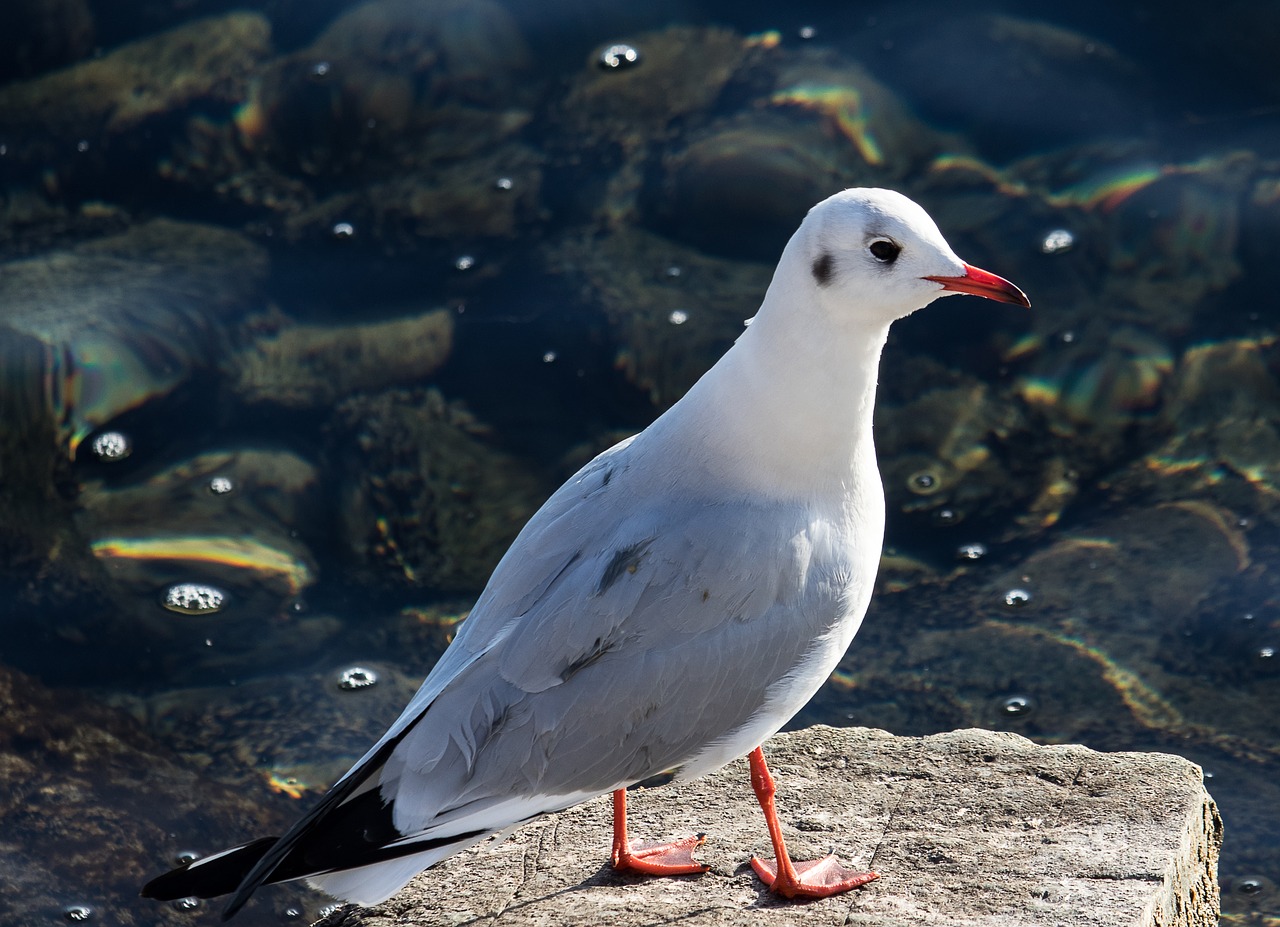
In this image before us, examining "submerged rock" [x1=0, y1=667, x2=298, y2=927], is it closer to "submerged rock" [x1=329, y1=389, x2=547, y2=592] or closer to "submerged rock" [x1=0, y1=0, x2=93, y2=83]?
"submerged rock" [x1=329, y1=389, x2=547, y2=592]

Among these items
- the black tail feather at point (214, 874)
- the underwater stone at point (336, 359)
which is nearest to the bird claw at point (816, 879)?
the black tail feather at point (214, 874)

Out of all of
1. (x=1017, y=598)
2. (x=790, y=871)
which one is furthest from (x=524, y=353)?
(x=790, y=871)

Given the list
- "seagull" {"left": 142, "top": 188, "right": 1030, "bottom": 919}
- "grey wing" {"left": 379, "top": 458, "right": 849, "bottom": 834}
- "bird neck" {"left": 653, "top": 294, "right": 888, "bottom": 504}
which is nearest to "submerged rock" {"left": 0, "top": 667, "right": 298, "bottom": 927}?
"seagull" {"left": 142, "top": 188, "right": 1030, "bottom": 919}

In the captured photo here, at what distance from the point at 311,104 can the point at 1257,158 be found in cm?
424

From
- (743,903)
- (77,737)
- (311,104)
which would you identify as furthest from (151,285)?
(743,903)

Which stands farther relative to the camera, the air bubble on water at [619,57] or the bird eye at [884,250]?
the air bubble on water at [619,57]

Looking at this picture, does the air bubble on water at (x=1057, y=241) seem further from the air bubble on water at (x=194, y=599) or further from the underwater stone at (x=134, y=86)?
the underwater stone at (x=134, y=86)

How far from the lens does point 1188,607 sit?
503 cm

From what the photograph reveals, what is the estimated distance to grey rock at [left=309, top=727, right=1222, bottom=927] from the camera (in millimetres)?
3172

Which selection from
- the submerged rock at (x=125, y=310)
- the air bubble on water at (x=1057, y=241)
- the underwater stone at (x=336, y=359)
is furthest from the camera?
the air bubble on water at (x=1057, y=241)

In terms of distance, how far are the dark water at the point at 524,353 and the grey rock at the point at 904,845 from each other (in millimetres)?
972

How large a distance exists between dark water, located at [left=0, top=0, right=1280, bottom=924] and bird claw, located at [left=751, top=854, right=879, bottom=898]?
1508 millimetres

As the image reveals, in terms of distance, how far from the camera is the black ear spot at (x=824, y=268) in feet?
10.1

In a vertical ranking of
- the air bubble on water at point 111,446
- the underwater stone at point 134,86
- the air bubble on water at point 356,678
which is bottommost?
the air bubble on water at point 356,678
